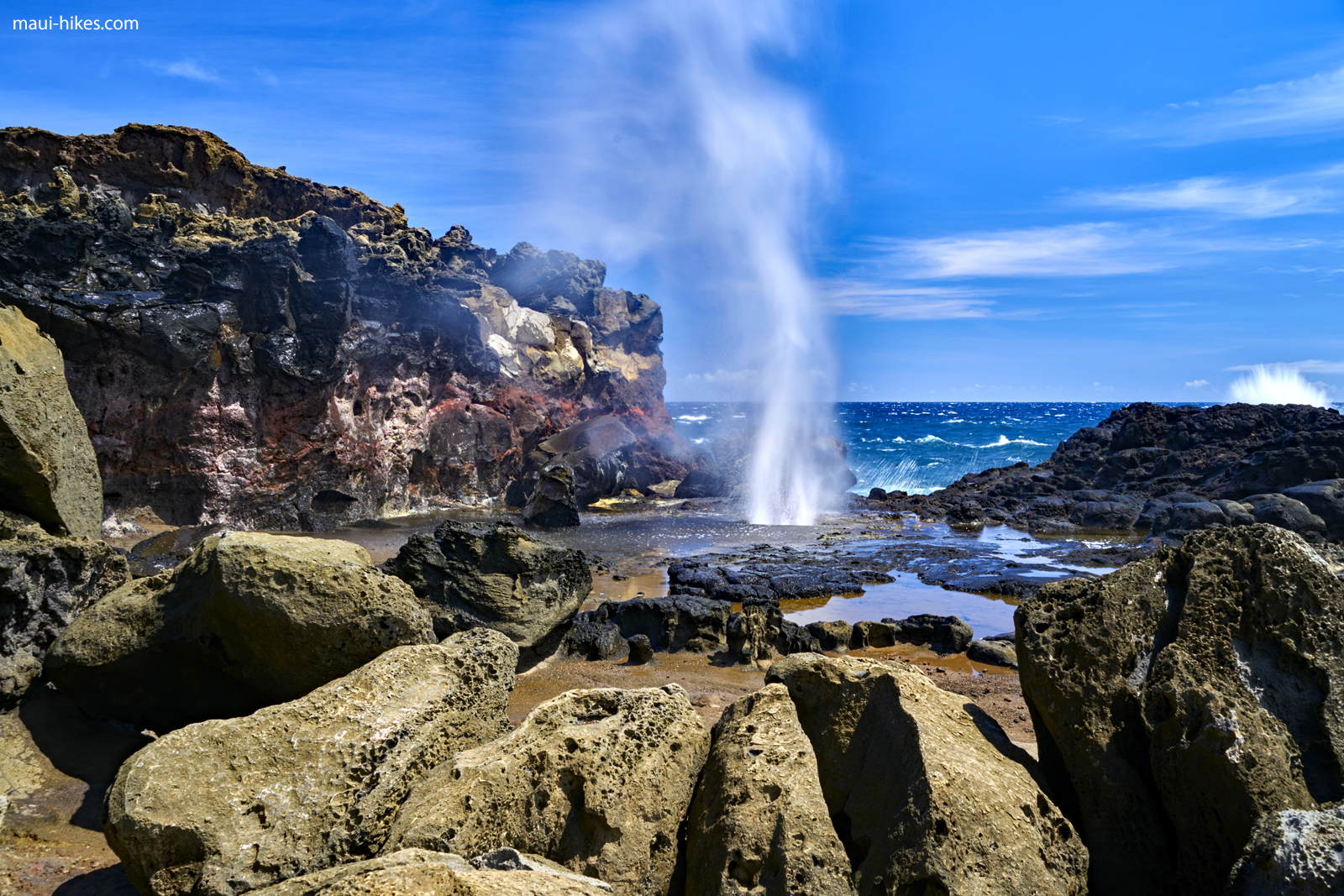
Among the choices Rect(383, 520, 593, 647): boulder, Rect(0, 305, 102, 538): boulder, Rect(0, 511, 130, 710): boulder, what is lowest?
Rect(383, 520, 593, 647): boulder

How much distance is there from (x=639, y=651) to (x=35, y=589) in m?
5.18

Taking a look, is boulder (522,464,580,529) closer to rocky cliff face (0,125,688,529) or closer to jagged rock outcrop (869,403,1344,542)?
rocky cliff face (0,125,688,529)

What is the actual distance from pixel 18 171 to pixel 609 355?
21.0 meters

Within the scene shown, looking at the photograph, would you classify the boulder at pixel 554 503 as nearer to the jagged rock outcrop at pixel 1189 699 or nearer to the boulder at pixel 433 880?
the jagged rock outcrop at pixel 1189 699

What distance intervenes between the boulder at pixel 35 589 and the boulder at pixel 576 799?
3.14 m

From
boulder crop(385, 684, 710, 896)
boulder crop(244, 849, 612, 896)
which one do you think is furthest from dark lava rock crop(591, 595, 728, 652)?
boulder crop(244, 849, 612, 896)

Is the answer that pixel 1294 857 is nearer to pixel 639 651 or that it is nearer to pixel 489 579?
pixel 639 651

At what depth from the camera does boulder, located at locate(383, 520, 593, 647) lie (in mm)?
7699

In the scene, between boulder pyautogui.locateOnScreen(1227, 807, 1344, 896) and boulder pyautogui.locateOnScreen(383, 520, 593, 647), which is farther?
boulder pyautogui.locateOnScreen(383, 520, 593, 647)

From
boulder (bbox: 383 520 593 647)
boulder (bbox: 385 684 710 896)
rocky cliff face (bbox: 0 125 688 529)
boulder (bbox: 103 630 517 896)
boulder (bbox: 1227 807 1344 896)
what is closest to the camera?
boulder (bbox: 1227 807 1344 896)

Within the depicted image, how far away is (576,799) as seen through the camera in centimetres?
322

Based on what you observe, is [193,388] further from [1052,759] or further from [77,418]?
[1052,759]

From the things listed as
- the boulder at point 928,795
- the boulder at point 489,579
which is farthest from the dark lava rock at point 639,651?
the boulder at point 928,795

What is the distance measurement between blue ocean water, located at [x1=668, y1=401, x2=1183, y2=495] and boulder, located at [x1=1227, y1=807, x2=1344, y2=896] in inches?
1220
